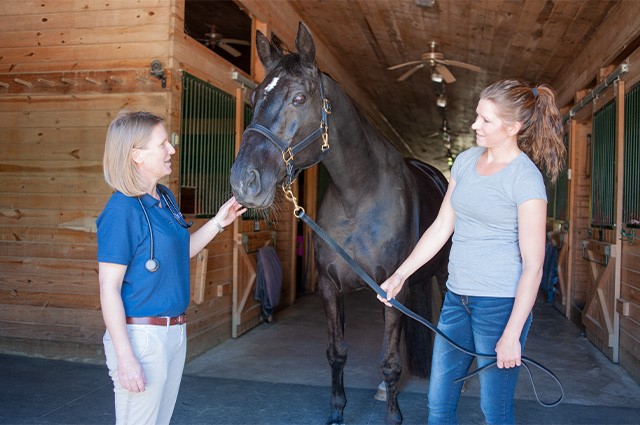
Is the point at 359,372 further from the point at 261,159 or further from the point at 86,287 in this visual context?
the point at 261,159

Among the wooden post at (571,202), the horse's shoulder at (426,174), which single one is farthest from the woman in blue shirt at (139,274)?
the wooden post at (571,202)

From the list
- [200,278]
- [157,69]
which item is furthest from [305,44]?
[200,278]

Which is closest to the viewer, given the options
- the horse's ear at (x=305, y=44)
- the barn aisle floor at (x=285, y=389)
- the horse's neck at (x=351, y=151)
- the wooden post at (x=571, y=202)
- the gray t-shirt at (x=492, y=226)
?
the gray t-shirt at (x=492, y=226)

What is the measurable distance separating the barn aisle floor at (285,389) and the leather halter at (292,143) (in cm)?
126

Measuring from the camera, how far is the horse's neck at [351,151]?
7.45 ft

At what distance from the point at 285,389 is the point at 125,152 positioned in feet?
6.55

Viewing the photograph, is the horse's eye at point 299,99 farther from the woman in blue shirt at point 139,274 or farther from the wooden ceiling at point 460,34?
the wooden ceiling at point 460,34

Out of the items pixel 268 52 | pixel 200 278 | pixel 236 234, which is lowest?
pixel 200 278

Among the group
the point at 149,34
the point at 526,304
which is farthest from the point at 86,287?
the point at 526,304

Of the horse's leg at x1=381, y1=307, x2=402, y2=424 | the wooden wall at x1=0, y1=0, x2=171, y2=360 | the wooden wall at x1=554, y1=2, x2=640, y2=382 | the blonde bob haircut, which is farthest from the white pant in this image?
the wooden wall at x1=554, y1=2, x2=640, y2=382

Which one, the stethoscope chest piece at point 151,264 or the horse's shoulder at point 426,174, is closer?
the stethoscope chest piece at point 151,264

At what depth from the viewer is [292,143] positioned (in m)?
1.97

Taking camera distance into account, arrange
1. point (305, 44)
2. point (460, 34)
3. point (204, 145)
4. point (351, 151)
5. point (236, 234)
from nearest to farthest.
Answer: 1. point (305, 44)
2. point (351, 151)
3. point (204, 145)
4. point (236, 234)
5. point (460, 34)

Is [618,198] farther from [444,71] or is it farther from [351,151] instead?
[444,71]
